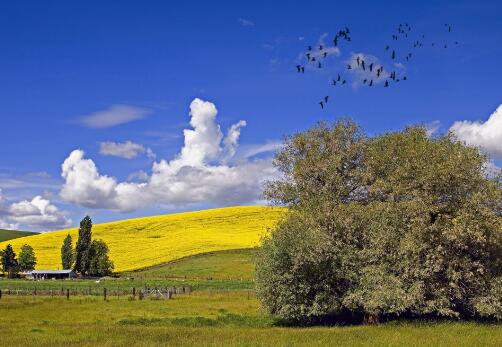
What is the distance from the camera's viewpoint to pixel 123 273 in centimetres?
11406

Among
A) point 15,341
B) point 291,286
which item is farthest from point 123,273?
point 15,341

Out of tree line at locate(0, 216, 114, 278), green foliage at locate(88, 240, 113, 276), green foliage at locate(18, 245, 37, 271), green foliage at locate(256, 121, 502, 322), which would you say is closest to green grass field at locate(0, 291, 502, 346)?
green foliage at locate(256, 121, 502, 322)

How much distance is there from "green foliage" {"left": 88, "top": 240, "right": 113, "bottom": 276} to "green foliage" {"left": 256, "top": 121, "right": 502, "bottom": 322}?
75549 millimetres

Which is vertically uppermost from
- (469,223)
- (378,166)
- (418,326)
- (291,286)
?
(378,166)

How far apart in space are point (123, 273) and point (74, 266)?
45.2ft

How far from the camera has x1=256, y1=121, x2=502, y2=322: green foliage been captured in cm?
3725

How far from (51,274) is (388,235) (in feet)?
320

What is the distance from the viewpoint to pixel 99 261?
11656cm

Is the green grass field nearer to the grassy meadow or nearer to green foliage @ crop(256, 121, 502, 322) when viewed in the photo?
the grassy meadow

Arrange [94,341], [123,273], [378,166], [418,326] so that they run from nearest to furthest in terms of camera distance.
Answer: [94,341]
[418,326]
[378,166]
[123,273]

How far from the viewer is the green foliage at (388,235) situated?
3725 cm

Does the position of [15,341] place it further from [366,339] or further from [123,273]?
[123,273]

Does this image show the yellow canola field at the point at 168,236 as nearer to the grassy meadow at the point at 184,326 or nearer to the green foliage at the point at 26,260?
the green foliage at the point at 26,260

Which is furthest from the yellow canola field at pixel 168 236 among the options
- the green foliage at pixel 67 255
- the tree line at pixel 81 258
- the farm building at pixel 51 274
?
the green foliage at pixel 67 255
